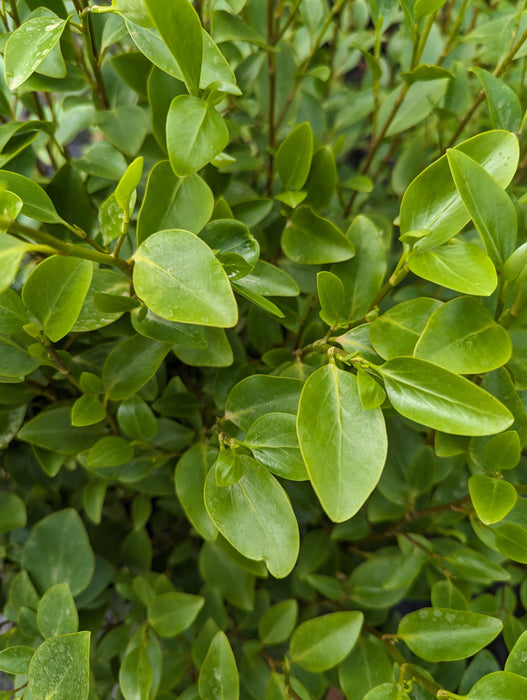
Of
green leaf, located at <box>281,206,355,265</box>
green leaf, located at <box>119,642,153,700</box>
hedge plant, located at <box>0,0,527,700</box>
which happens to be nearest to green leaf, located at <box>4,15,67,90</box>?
hedge plant, located at <box>0,0,527,700</box>

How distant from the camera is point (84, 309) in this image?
15.3 inches

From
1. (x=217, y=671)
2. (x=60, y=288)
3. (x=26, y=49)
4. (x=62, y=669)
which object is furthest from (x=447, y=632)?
(x=26, y=49)

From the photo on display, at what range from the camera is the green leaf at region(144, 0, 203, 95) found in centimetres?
29

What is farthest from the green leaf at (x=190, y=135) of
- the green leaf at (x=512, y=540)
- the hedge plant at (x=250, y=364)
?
the green leaf at (x=512, y=540)

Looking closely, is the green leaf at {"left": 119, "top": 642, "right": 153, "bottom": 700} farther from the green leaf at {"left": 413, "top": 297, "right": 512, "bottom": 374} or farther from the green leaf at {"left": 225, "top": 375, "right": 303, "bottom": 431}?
the green leaf at {"left": 413, "top": 297, "right": 512, "bottom": 374}

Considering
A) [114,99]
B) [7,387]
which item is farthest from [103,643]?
[114,99]

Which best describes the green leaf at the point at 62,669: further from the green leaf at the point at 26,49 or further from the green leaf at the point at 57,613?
the green leaf at the point at 26,49

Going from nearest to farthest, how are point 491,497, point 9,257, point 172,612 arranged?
point 9,257 < point 491,497 < point 172,612

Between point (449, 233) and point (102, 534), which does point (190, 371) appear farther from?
point (449, 233)

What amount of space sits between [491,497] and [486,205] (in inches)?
8.0

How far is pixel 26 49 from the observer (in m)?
0.34

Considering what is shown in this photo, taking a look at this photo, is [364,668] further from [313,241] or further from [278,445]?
[313,241]

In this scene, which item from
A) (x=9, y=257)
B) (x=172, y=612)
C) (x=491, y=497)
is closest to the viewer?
(x=9, y=257)

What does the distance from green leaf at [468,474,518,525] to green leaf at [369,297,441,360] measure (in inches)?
4.7
